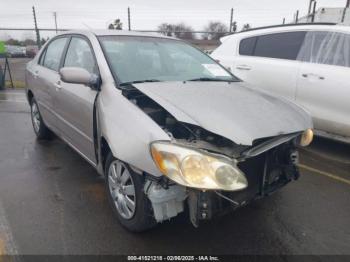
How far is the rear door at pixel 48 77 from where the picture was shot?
13.0 ft

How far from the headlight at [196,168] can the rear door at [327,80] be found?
283 cm

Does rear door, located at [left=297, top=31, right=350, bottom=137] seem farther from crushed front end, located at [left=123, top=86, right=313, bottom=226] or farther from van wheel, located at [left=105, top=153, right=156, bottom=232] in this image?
van wheel, located at [left=105, top=153, right=156, bottom=232]

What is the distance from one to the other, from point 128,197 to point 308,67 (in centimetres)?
335

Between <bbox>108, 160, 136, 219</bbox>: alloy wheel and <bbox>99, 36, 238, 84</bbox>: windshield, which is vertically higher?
<bbox>99, 36, 238, 84</bbox>: windshield

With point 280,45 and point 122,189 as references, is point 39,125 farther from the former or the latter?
point 280,45

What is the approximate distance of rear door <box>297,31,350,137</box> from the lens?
417cm

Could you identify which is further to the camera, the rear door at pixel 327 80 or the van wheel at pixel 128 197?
the rear door at pixel 327 80

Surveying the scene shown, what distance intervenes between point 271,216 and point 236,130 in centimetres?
122

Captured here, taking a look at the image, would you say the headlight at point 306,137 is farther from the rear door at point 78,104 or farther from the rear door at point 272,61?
the rear door at point 272,61

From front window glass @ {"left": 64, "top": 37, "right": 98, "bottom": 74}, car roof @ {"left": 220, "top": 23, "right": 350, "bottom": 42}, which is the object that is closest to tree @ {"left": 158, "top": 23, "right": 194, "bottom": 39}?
car roof @ {"left": 220, "top": 23, "right": 350, "bottom": 42}

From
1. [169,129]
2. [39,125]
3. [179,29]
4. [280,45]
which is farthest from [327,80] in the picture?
[179,29]

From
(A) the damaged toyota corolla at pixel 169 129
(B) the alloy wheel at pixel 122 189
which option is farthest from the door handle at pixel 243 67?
(B) the alloy wheel at pixel 122 189

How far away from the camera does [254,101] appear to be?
2.73 metres

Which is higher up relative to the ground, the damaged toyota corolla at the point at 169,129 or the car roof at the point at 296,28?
the car roof at the point at 296,28
